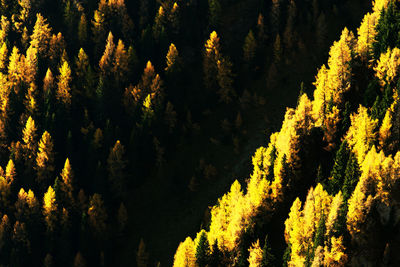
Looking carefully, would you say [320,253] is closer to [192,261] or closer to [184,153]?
[192,261]

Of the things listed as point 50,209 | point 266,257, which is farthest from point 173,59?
point 266,257

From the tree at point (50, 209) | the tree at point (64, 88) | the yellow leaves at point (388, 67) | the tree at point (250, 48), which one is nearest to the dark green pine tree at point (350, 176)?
the yellow leaves at point (388, 67)

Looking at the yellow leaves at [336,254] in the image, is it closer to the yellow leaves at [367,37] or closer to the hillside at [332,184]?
the hillside at [332,184]

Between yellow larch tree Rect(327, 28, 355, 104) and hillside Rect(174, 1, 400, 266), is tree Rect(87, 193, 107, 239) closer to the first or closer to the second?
hillside Rect(174, 1, 400, 266)

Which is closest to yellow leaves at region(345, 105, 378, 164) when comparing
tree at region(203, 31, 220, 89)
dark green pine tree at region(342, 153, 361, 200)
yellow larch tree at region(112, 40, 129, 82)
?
dark green pine tree at region(342, 153, 361, 200)

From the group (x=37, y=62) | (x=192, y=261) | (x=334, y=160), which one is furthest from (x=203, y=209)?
(x=37, y=62)
